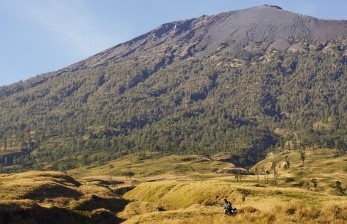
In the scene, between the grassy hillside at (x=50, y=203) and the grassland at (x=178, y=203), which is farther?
the grassy hillside at (x=50, y=203)

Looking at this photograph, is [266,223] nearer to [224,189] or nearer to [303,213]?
[303,213]

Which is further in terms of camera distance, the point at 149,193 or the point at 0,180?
the point at 149,193

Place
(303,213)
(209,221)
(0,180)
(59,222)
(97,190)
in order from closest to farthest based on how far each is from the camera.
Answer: (209,221) → (303,213) → (59,222) → (0,180) → (97,190)

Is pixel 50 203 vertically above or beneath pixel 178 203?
above

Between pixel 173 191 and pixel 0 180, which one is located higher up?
pixel 0 180

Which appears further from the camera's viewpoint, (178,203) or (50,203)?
(178,203)

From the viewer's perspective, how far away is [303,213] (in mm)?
47469

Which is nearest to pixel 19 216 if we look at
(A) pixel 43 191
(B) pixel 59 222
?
(B) pixel 59 222

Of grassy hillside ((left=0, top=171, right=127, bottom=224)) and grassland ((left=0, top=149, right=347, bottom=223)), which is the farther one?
grassy hillside ((left=0, top=171, right=127, bottom=224))

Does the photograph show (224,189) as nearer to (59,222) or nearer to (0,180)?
(59,222)

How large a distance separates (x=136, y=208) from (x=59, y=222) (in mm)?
20720

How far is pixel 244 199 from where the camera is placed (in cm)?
7338

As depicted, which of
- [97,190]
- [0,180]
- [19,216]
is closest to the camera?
[19,216]

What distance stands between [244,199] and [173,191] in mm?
26012
